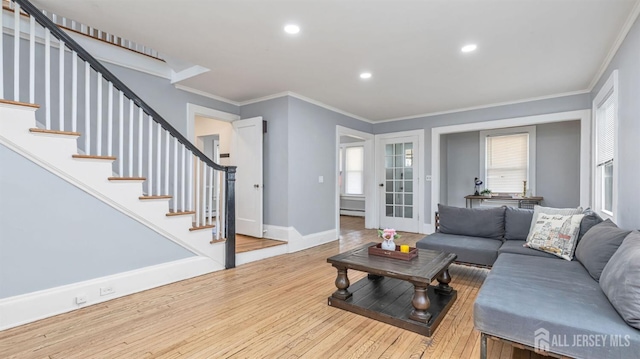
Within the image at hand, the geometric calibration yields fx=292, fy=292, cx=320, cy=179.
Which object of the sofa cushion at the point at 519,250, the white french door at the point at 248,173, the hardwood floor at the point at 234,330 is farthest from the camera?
the white french door at the point at 248,173

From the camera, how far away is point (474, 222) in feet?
11.8

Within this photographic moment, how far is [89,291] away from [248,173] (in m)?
2.66

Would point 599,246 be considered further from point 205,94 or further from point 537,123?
point 205,94

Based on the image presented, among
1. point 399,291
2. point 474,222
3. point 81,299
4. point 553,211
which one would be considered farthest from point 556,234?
point 81,299

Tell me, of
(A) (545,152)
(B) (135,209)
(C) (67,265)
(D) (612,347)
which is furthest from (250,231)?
(A) (545,152)

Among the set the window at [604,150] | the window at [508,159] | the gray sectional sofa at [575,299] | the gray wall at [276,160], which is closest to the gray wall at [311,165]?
the gray wall at [276,160]

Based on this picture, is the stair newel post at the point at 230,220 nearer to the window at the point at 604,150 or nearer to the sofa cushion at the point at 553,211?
the sofa cushion at the point at 553,211

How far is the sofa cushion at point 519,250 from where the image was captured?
272 cm

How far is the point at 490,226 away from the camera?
11.5 feet

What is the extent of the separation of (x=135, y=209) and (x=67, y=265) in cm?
68

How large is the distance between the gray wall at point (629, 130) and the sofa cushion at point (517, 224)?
0.74 meters

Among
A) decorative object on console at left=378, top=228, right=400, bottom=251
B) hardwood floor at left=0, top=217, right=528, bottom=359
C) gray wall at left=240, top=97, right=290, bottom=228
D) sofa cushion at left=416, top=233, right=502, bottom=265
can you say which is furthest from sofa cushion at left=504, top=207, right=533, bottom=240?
gray wall at left=240, top=97, right=290, bottom=228

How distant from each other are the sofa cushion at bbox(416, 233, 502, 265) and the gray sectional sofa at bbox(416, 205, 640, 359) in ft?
1.18

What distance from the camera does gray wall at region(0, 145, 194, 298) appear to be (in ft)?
7.27
